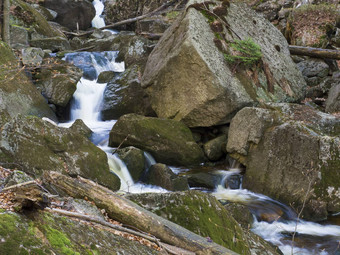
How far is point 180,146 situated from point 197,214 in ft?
16.9

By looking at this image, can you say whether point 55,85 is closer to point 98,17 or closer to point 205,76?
point 205,76

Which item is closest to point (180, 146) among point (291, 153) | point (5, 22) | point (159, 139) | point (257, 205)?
point (159, 139)

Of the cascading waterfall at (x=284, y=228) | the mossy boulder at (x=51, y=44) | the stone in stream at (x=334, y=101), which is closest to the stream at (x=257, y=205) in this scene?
the cascading waterfall at (x=284, y=228)

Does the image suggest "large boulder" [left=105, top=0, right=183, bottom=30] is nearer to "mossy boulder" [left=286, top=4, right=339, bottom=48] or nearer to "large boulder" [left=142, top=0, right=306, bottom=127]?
"mossy boulder" [left=286, top=4, right=339, bottom=48]

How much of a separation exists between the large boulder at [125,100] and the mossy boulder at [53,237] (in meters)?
9.04

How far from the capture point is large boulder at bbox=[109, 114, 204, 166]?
882 cm

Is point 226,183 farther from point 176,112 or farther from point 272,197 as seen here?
point 176,112

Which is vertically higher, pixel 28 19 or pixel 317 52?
pixel 28 19

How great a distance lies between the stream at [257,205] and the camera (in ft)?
19.3

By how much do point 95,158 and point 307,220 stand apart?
175 inches

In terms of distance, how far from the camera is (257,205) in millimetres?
7090

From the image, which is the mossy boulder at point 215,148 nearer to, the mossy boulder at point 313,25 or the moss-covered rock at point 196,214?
the moss-covered rock at point 196,214

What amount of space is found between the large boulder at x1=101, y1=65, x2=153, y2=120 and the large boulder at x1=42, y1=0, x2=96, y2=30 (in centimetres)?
1193

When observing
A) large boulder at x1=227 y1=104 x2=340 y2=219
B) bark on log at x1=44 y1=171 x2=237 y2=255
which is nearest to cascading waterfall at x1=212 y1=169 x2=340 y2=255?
large boulder at x1=227 y1=104 x2=340 y2=219
